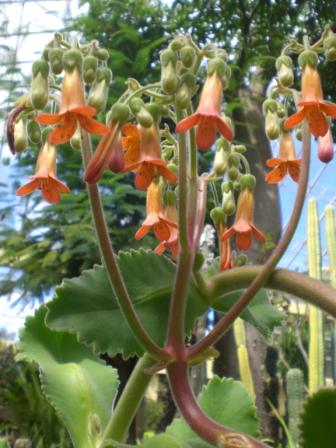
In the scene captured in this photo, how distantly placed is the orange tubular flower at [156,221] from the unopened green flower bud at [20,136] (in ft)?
0.36

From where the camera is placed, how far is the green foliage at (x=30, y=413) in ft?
13.3

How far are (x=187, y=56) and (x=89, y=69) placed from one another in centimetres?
6

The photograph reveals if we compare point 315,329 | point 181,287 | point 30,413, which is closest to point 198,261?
point 181,287

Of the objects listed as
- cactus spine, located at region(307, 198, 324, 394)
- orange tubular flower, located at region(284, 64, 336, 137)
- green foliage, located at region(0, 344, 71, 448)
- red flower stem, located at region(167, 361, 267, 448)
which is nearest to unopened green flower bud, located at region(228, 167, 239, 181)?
orange tubular flower, located at region(284, 64, 336, 137)

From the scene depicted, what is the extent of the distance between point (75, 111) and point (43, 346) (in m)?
0.24

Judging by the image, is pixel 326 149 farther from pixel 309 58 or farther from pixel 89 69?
pixel 89 69

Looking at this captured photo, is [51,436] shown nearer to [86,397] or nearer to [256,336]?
[256,336]

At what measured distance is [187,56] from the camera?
1.39ft

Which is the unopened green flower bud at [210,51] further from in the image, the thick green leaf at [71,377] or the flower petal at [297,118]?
the thick green leaf at [71,377]

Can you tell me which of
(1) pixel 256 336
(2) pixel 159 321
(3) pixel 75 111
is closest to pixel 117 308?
(2) pixel 159 321

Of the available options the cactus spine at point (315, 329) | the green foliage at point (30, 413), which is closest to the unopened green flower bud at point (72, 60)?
the cactus spine at point (315, 329)

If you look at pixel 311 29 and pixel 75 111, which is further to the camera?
pixel 311 29

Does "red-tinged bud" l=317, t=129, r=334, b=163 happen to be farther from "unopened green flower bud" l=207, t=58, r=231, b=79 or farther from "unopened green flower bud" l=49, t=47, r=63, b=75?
"unopened green flower bud" l=49, t=47, r=63, b=75

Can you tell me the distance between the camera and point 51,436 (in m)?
4.07
